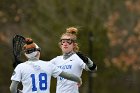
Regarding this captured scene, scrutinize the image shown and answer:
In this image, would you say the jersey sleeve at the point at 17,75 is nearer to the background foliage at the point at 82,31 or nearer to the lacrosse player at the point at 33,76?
the lacrosse player at the point at 33,76

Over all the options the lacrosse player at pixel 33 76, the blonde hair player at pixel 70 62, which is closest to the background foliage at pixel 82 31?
the blonde hair player at pixel 70 62

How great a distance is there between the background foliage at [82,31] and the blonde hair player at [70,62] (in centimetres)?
1616

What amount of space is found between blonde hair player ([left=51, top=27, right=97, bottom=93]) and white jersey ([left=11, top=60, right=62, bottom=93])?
1950 millimetres

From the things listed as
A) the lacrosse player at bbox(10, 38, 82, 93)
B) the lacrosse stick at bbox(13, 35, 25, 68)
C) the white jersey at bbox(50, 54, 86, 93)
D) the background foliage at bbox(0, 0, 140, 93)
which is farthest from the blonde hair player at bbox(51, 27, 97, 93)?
the background foliage at bbox(0, 0, 140, 93)

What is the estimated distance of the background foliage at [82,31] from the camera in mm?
31547

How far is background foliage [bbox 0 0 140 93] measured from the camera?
3155 cm

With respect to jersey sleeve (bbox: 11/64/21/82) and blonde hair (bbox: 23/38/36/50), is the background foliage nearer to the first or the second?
blonde hair (bbox: 23/38/36/50)

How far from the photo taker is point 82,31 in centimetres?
3109

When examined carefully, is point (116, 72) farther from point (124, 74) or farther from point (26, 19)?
point (26, 19)

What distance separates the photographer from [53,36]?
33.8 m

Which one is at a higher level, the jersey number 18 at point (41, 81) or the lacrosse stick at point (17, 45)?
the lacrosse stick at point (17, 45)

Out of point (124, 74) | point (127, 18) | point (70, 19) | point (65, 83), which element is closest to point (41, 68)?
point (65, 83)

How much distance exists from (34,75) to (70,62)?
2.21m

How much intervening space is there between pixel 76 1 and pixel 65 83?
2206cm
